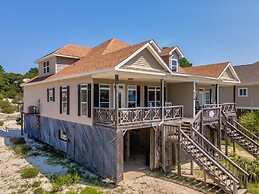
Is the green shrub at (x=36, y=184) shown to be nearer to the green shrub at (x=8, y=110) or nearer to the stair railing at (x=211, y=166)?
the stair railing at (x=211, y=166)

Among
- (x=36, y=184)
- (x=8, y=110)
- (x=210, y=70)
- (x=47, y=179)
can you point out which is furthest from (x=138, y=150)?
(x=8, y=110)

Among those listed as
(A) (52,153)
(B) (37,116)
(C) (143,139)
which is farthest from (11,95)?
(C) (143,139)

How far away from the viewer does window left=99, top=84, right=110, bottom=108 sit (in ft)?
44.3

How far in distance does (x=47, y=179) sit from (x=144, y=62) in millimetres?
8859

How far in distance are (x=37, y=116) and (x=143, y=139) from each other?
11293 millimetres

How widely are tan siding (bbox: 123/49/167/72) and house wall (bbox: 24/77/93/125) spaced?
2.99 metres

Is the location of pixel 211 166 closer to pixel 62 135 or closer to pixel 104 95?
pixel 104 95

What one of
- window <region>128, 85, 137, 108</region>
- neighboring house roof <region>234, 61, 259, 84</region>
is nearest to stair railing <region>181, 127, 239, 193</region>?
window <region>128, 85, 137, 108</region>

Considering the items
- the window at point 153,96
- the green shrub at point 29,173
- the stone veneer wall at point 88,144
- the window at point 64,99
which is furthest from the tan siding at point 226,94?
the green shrub at point 29,173

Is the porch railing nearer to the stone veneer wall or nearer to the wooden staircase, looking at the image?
the stone veneer wall

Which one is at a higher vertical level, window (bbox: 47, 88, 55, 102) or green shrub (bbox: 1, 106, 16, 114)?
window (bbox: 47, 88, 55, 102)

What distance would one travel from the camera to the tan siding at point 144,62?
11.8 meters

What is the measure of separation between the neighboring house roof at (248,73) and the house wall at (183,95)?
14787 mm

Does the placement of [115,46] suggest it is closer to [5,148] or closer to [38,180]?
[38,180]
